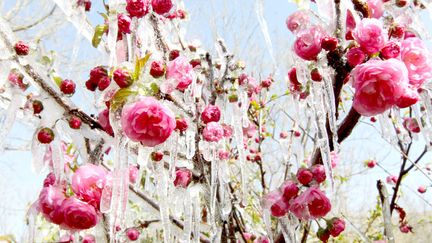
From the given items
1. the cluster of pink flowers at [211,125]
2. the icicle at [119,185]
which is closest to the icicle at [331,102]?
the cluster of pink flowers at [211,125]

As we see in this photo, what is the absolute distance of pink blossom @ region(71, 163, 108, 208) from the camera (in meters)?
1.08

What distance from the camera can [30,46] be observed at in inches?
47.4

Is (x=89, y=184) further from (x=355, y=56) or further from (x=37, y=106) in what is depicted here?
(x=355, y=56)

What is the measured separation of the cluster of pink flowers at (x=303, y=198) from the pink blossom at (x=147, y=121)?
1.61 ft

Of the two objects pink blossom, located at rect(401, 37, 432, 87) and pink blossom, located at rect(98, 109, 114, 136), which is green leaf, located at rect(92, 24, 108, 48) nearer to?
pink blossom, located at rect(98, 109, 114, 136)

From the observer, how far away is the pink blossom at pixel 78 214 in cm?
106

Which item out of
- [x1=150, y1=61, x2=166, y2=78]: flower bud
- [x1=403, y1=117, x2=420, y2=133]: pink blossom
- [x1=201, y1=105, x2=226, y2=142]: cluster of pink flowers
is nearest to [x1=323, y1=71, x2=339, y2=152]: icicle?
[x1=201, y1=105, x2=226, y2=142]: cluster of pink flowers

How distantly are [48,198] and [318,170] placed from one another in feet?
2.43

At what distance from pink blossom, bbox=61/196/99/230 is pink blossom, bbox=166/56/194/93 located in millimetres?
→ 366

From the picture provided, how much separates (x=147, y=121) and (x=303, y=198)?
568 mm

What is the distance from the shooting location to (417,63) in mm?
1099

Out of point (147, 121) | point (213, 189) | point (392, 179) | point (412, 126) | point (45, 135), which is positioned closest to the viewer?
point (147, 121)

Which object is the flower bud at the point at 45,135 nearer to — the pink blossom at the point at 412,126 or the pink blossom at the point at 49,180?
the pink blossom at the point at 49,180

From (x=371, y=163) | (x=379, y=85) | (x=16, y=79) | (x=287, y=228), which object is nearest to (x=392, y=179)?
(x=371, y=163)
